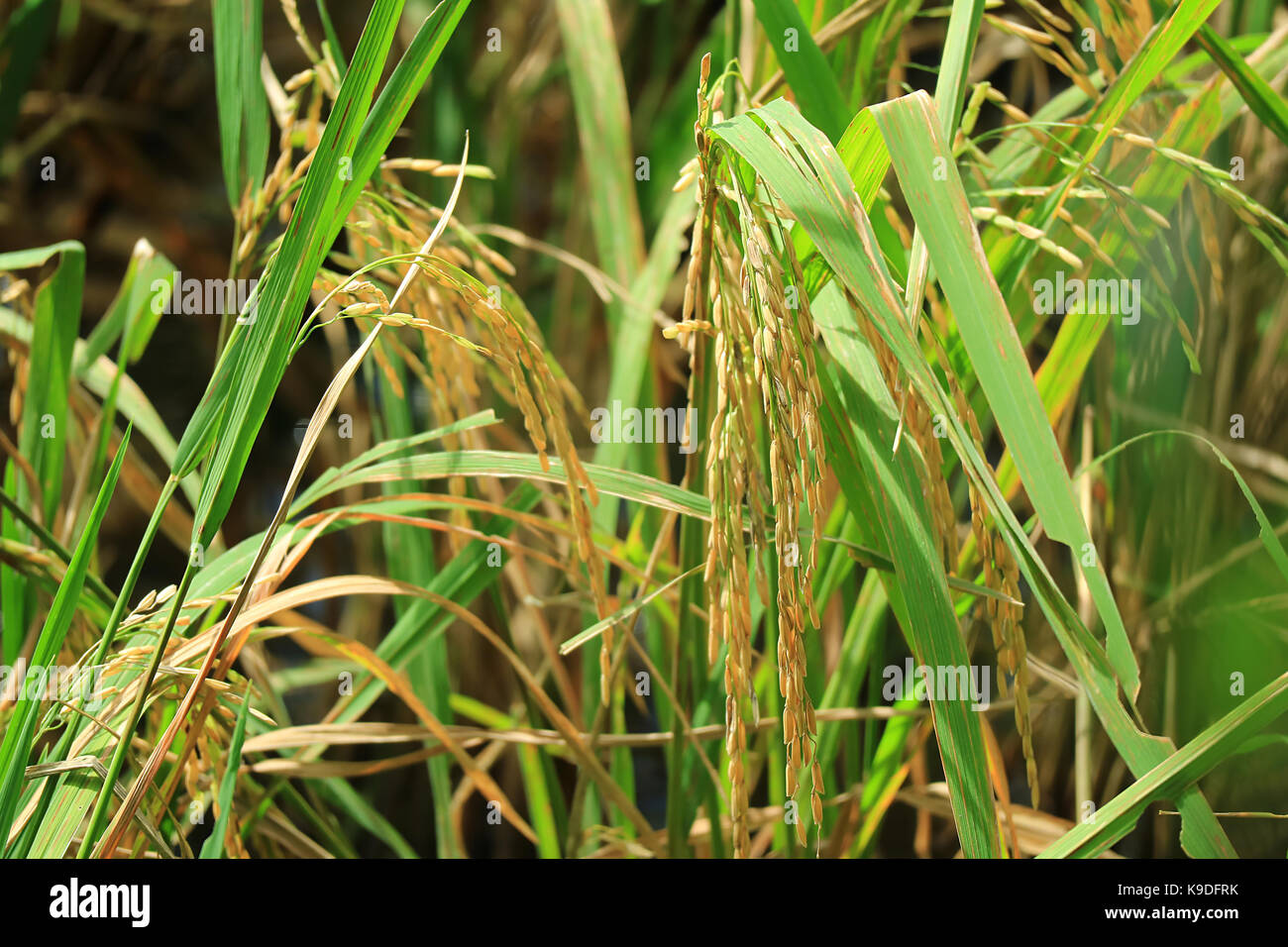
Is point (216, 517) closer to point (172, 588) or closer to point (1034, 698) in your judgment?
point (172, 588)

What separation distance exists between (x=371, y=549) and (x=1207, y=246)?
2.55ft

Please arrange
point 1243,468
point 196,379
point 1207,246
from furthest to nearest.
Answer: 1. point 196,379
2. point 1243,468
3. point 1207,246

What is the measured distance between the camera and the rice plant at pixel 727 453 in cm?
32

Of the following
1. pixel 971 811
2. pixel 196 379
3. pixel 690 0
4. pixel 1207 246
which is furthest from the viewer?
pixel 196 379

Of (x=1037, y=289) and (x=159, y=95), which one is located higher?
(x=159, y=95)

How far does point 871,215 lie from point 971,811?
0.26 metres

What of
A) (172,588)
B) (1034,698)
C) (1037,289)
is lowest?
(1034,698)

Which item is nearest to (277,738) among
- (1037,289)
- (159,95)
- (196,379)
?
(1037,289)

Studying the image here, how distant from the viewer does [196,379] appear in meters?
1.06

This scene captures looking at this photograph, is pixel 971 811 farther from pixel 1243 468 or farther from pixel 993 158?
pixel 1243 468

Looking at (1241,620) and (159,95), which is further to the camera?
(159,95)

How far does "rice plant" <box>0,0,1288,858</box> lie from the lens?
0.32 meters

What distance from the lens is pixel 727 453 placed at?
1.01 ft

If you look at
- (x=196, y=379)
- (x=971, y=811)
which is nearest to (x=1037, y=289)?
(x=971, y=811)
